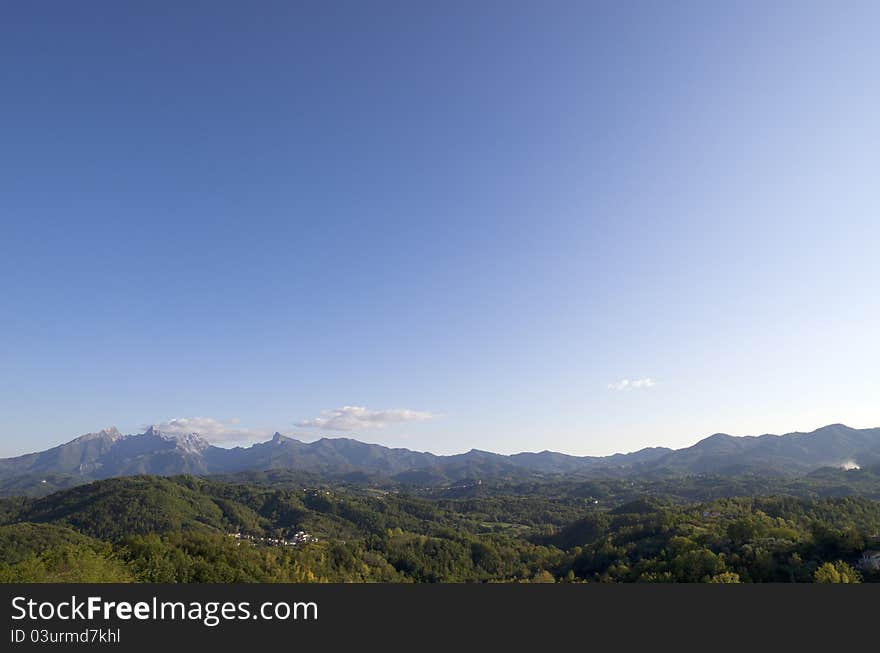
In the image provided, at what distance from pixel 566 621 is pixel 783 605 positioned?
47.3 ft

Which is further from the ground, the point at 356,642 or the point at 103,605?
the point at 103,605

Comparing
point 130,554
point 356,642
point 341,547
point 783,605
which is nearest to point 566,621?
point 356,642

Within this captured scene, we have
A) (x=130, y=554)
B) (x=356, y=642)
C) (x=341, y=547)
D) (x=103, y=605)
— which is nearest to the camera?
(x=356, y=642)

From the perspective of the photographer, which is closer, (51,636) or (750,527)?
(51,636)

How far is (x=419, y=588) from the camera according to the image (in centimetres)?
2736

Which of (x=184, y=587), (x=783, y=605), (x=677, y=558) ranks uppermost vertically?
(x=184, y=587)

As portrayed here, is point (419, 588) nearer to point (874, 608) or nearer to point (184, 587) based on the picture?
point (184, 587)

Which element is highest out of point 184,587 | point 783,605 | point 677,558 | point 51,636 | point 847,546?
point 184,587

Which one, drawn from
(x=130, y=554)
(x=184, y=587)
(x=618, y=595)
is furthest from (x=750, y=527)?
(x=130, y=554)

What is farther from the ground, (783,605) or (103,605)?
(103,605)

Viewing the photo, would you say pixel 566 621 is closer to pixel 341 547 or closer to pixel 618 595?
pixel 618 595

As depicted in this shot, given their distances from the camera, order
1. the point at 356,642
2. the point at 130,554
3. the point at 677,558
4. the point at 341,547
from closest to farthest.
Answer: the point at 356,642 < the point at 677,558 < the point at 130,554 < the point at 341,547

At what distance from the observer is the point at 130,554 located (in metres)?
91.9

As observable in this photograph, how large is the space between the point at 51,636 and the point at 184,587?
811cm
